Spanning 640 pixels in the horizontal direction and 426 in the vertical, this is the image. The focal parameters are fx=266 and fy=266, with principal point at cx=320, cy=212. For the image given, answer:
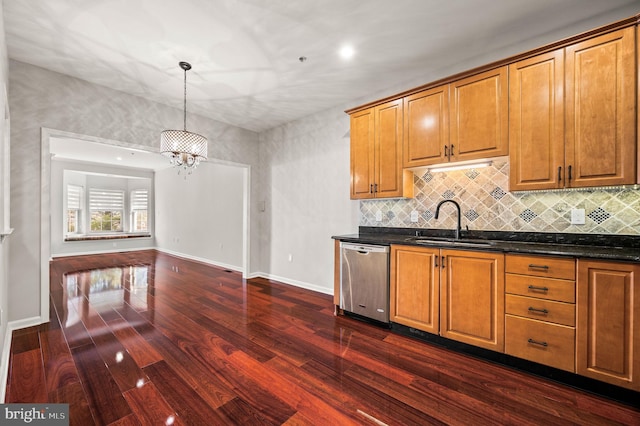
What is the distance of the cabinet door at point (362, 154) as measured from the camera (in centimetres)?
314

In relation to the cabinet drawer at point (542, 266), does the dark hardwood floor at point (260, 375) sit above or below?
below

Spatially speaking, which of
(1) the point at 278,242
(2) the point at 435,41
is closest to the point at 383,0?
(2) the point at 435,41

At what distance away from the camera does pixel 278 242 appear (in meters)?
4.81

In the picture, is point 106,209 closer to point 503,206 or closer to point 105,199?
point 105,199

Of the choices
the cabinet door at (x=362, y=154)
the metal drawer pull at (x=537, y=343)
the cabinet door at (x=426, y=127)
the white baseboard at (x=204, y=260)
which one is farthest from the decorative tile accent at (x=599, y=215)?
the white baseboard at (x=204, y=260)

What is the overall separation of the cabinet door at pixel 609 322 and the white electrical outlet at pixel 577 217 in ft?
2.15

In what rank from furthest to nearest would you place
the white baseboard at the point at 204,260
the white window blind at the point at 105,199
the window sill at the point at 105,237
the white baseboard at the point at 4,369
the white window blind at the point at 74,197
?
the white window blind at the point at 105,199 → the white window blind at the point at 74,197 → the window sill at the point at 105,237 → the white baseboard at the point at 204,260 → the white baseboard at the point at 4,369

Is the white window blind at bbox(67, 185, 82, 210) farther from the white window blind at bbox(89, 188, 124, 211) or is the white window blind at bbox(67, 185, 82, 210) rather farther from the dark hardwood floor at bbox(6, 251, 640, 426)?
the dark hardwood floor at bbox(6, 251, 640, 426)

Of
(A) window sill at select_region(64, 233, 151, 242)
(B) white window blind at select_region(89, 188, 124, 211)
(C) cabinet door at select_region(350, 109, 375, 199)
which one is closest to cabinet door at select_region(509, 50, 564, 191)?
(C) cabinet door at select_region(350, 109, 375, 199)

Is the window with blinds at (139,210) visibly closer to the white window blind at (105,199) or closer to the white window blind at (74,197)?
the white window blind at (105,199)

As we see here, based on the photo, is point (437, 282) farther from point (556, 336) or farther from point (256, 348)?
point (256, 348)

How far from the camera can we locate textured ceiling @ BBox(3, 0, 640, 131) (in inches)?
82.1

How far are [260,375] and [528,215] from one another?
8.79ft

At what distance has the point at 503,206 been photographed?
2.57 meters
